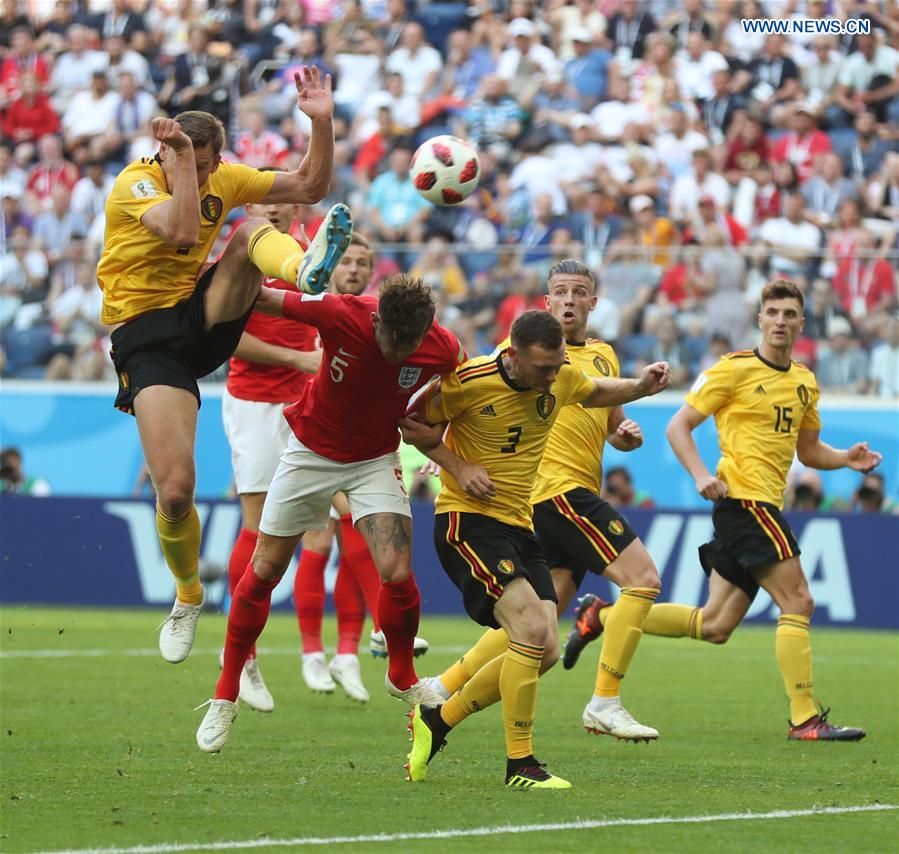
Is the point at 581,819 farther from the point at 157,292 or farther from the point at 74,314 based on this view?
the point at 74,314

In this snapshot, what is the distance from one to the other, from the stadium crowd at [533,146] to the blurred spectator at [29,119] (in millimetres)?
32

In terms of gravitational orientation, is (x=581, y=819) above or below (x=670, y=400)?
above

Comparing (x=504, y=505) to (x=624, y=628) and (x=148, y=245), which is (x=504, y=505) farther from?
(x=148, y=245)

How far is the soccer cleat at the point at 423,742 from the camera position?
23.5 ft

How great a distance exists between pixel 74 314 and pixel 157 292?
33.7ft

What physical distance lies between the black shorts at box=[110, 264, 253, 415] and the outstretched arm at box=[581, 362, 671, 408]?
1735 millimetres

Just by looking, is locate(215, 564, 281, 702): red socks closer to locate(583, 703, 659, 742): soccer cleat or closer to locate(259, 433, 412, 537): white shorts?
locate(259, 433, 412, 537): white shorts

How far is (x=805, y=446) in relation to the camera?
9.64m

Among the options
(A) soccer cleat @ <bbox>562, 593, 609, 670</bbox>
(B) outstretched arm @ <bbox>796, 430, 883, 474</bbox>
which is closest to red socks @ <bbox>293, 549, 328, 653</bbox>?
(A) soccer cleat @ <bbox>562, 593, 609, 670</bbox>

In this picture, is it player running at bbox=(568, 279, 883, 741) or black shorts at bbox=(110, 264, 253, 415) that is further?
player running at bbox=(568, 279, 883, 741)

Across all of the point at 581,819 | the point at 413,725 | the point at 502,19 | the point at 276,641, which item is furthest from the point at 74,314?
the point at 581,819

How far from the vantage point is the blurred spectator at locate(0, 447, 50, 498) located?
17891 mm

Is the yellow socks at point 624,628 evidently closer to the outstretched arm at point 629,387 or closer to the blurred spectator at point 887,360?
the outstretched arm at point 629,387

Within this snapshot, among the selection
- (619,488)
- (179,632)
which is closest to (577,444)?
(179,632)
